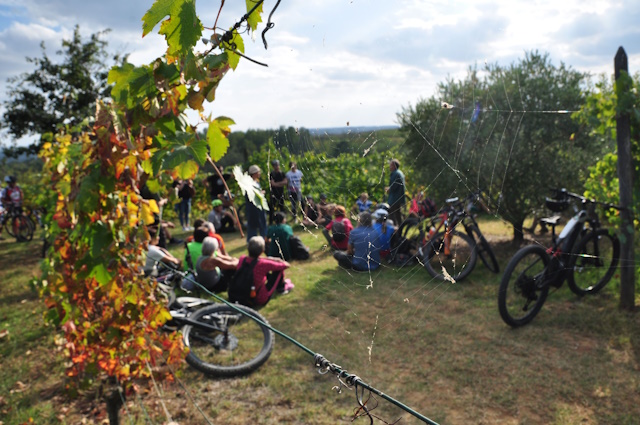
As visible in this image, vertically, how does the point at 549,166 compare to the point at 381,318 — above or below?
above

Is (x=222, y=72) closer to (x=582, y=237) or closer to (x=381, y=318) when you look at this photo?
(x=381, y=318)

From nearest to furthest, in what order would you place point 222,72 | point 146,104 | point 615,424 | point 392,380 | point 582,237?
point 222,72
point 146,104
point 615,424
point 392,380
point 582,237

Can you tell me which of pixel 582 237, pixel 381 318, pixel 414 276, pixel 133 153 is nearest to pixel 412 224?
pixel 414 276

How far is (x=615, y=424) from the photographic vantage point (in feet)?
10.2

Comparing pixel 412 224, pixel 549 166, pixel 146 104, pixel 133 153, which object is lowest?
pixel 412 224

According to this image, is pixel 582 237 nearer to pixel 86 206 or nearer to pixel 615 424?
pixel 615 424

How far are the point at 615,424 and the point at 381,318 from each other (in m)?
2.53

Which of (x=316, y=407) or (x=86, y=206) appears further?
(x=316, y=407)

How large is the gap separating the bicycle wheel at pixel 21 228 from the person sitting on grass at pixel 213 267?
8.29 metres

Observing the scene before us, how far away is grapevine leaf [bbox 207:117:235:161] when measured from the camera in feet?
5.41

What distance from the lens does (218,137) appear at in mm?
1672

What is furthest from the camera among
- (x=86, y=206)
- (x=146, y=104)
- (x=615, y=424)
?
(x=615, y=424)

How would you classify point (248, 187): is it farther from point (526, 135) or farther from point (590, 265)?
point (526, 135)

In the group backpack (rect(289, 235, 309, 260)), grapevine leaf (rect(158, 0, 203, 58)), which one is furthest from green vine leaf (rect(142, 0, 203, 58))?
backpack (rect(289, 235, 309, 260))
